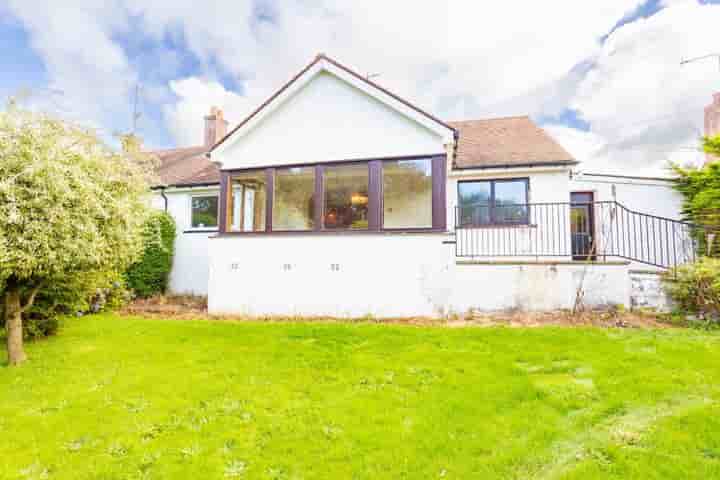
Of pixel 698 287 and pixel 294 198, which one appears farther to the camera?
pixel 294 198

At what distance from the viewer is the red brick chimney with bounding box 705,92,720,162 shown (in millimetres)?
13875

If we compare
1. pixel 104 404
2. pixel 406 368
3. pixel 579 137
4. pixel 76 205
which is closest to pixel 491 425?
pixel 406 368

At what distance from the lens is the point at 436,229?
895cm

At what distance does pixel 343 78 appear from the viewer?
32.6ft

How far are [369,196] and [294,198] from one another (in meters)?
2.23

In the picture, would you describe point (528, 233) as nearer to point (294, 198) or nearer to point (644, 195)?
point (644, 195)

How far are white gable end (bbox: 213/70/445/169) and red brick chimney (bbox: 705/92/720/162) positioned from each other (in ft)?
41.5

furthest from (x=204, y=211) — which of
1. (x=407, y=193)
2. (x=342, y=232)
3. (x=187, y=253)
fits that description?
(x=407, y=193)

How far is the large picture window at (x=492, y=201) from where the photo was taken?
39.5ft

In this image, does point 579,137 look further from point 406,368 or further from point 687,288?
point 406,368

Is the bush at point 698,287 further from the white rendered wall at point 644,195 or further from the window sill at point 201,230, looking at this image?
the window sill at point 201,230

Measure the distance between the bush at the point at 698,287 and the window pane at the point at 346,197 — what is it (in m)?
7.25

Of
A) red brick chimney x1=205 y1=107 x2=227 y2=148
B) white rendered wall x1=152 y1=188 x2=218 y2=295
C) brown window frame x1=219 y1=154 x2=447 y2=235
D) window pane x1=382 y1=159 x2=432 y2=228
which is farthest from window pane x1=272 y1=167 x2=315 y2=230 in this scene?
red brick chimney x1=205 y1=107 x2=227 y2=148

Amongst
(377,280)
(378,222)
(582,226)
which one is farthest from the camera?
(582,226)
